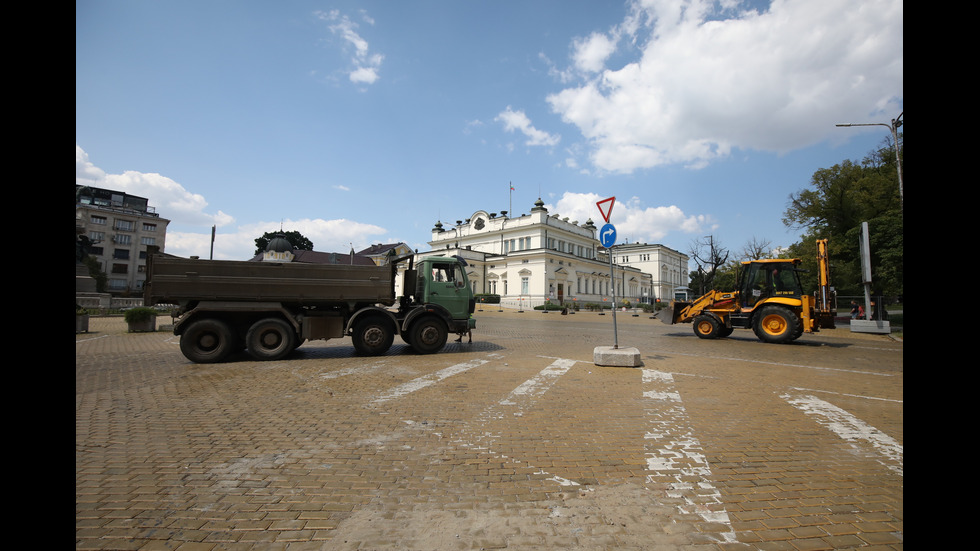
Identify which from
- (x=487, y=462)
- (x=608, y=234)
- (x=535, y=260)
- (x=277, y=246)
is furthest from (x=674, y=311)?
(x=277, y=246)

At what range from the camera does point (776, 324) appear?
46.0 feet

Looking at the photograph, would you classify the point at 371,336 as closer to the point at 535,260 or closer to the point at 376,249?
the point at 535,260

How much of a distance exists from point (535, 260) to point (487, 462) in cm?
5346

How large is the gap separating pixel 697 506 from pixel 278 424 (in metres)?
4.43

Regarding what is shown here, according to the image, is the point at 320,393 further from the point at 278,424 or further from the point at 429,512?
the point at 429,512

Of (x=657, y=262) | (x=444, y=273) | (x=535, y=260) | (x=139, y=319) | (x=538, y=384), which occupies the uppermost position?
(x=657, y=262)

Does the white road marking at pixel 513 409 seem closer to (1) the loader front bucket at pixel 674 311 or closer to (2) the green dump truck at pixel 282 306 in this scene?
(2) the green dump truck at pixel 282 306

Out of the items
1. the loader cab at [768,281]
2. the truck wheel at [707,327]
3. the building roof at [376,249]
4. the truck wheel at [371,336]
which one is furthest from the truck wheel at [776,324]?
the building roof at [376,249]

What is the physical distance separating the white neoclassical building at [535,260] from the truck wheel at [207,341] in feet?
136

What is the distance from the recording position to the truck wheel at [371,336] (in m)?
10.5

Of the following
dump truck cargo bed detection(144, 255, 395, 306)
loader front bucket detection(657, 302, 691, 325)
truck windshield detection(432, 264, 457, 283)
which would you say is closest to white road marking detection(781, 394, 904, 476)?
truck windshield detection(432, 264, 457, 283)

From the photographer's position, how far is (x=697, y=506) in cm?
305
